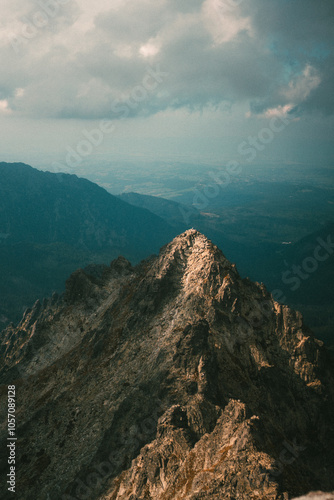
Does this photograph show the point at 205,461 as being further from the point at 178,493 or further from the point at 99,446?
the point at 99,446

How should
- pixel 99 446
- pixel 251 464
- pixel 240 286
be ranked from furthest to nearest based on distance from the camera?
pixel 240 286, pixel 99 446, pixel 251 464

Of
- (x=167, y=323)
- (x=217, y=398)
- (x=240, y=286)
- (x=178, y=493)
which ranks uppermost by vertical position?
(x=240, y=286)


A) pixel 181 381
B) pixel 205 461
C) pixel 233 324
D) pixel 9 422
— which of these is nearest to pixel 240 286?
pixel 233 324

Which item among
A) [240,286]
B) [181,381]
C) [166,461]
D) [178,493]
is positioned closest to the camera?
[178,493]

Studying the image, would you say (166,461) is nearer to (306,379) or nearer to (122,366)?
(122,366)

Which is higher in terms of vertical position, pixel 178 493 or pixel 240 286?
pixel 240 286

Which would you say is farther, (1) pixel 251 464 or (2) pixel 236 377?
(2) pixel 236 377

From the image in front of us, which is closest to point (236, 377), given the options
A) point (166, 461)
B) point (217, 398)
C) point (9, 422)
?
point (217, 398)
